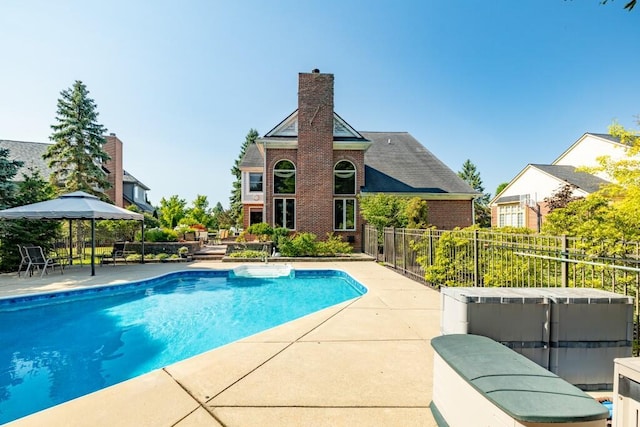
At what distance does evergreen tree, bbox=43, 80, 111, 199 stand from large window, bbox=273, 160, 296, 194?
1322 centimetres

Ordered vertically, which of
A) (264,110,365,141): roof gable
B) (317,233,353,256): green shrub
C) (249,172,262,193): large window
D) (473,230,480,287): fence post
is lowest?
(317,233,353,256): green shrub

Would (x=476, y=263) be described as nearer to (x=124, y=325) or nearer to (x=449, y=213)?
(x=124, y=325)

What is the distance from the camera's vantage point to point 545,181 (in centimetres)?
2278

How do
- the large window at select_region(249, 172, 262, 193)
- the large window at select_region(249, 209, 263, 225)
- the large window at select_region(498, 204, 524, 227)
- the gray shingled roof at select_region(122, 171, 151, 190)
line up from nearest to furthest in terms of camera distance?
1. the large window at select_region(249, 172, 262, 193)
2. the large window at select_region(249, 209, 263, 225)
3. the large window at select_region(498, 204, 524, 227)
4. the gray shingled roof at select_region(122, 171, 151, 190)

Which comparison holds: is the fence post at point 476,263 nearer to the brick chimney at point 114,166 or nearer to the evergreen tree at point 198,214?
the evergreen tree at point 198,214

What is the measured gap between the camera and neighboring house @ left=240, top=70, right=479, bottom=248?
1675cm

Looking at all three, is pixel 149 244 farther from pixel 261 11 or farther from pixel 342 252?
pixel 261 11

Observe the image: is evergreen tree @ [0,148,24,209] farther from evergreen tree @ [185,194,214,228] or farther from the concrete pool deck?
evergreen tree @ [185,194,214,228]

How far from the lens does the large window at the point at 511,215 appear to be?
82.5 ft

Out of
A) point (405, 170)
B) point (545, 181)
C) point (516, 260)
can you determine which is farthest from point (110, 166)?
point (545, 181)

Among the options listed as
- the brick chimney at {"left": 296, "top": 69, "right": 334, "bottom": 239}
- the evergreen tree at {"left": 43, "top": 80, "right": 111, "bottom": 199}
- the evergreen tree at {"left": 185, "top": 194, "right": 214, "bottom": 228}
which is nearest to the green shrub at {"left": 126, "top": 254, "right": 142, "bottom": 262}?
the brick chimney at {"left": 296, "top": 69, "right": 334, "bottom": 239}

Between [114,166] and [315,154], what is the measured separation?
2010 centimetres

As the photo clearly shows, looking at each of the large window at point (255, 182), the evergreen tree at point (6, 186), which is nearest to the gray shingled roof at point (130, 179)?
the large window at point (255, 182)

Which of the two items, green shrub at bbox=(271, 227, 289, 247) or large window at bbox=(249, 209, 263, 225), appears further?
large window at bbox=(249, 209, 263, 225)
